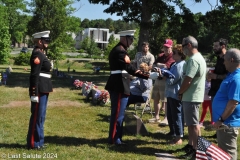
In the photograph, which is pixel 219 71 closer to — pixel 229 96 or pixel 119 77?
pixel 119 77

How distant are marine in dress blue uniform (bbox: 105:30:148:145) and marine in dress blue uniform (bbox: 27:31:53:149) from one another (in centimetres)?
111

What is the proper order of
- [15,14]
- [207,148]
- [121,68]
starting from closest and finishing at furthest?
[207,148] → [121,68] → [15,14]

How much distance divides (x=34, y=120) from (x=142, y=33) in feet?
42.8

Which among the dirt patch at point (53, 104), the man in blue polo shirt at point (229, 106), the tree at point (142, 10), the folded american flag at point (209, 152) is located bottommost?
the dirt patch at point (53, 104)

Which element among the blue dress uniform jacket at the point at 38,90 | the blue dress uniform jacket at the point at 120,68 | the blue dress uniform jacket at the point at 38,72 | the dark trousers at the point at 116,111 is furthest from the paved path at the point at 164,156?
the blue dress uniform jacket at the point at 38,72

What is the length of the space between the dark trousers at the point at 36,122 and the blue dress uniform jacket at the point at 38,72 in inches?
5.8

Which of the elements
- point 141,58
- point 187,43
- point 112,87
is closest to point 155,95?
point 141,58

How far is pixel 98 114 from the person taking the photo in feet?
29.7

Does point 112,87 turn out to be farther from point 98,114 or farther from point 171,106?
point 98,114

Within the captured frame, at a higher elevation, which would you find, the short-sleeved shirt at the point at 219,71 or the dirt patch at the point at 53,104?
the short-sleeved shirt at the point at 219,71

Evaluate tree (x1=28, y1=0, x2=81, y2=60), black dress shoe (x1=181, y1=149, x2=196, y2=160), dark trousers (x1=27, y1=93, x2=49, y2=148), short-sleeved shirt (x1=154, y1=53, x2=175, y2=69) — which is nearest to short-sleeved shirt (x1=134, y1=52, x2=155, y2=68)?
short-sleeved shirt (x1=154, y1=53, x2=175, y2=69)

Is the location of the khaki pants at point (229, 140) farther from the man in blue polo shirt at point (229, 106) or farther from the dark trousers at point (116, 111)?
the dark trousers at point (116, 111)

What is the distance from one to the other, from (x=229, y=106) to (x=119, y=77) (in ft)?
8.15

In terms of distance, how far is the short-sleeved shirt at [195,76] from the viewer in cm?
517
